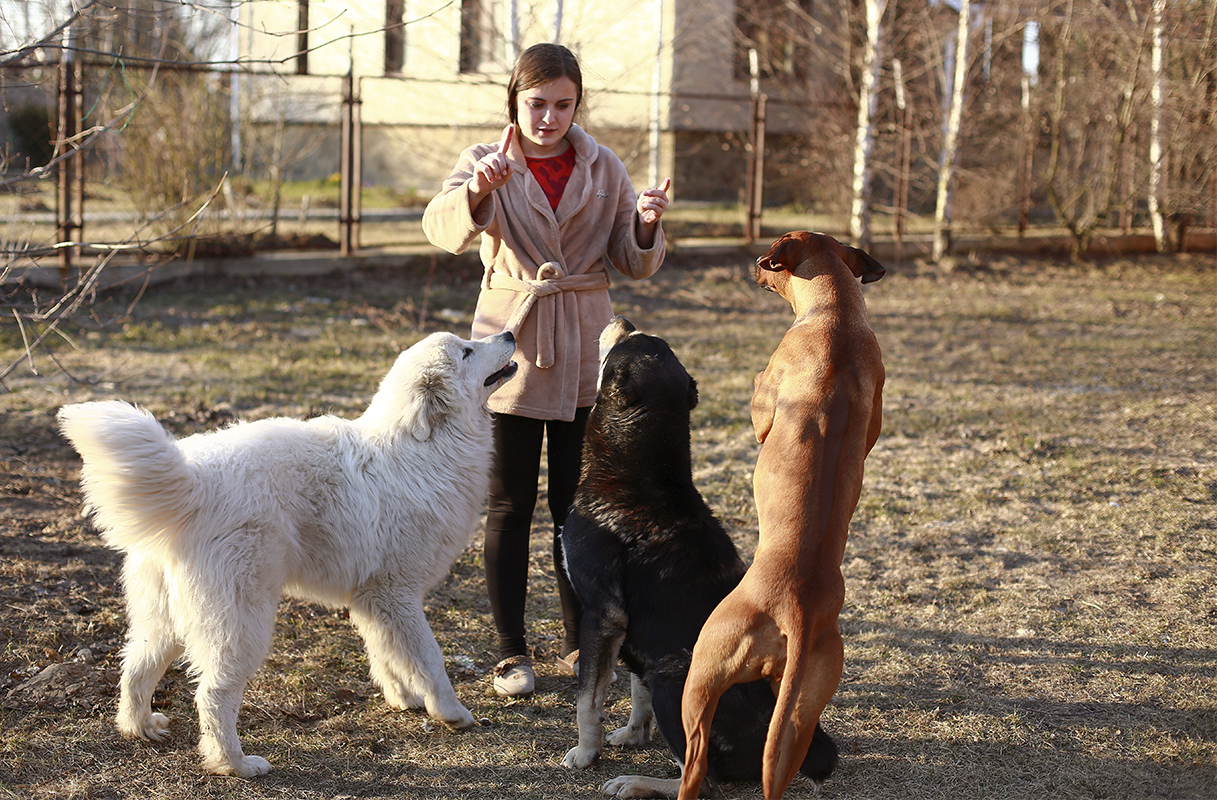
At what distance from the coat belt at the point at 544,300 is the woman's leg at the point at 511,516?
31 centimetres

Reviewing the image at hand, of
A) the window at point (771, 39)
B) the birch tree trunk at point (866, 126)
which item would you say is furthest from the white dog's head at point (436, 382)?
the window at point (771, 39)

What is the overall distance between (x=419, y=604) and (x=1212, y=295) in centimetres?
1245

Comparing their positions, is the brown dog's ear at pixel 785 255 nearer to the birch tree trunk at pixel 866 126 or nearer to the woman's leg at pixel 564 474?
the woman's leg at pixel 564 474

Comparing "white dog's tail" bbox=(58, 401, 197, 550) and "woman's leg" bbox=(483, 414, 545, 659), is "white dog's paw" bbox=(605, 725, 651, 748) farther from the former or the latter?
"white dog's tail" bbox=(58, 401, 197, 550)

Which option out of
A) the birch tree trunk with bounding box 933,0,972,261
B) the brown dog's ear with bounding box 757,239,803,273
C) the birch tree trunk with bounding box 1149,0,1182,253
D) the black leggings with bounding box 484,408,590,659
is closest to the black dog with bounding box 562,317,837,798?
the black leggings with bounding box 484,408,590,659

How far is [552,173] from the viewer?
368 centimetres

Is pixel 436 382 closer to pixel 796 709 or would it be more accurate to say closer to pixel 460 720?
pixel 460 720

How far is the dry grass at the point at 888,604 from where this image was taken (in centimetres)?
317

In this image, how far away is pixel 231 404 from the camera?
7.07m

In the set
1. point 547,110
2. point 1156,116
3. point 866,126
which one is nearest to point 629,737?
point 547,110

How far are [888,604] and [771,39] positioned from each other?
55.4 ft

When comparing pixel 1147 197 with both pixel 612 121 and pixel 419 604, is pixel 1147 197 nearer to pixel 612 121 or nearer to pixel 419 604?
pixel 612 121

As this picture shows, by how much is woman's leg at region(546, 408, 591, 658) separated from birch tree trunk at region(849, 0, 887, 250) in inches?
428

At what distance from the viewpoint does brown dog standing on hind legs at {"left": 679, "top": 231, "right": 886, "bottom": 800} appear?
2.29 meters
